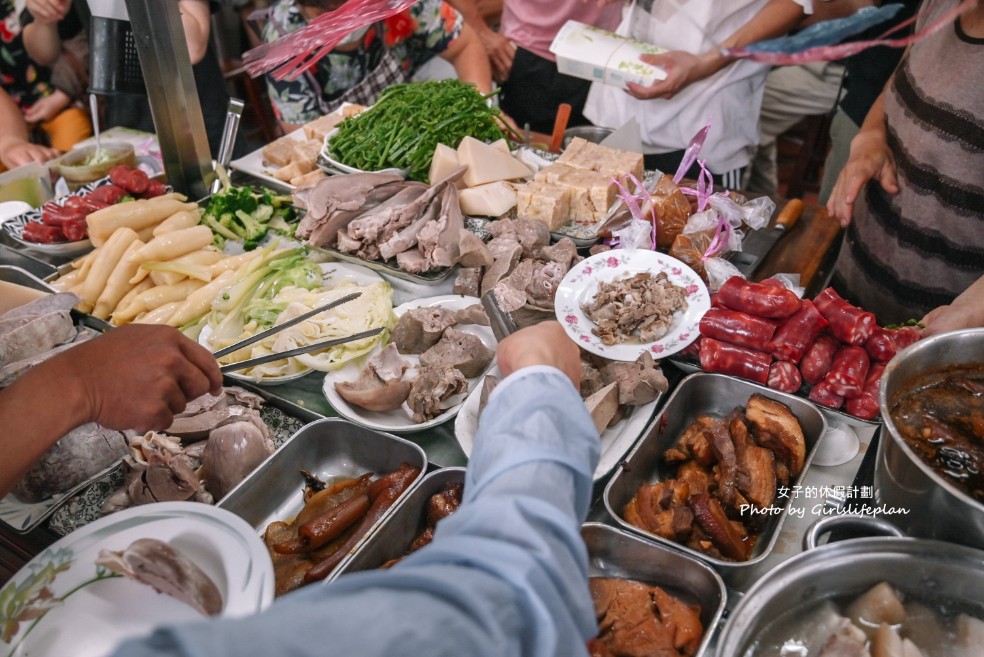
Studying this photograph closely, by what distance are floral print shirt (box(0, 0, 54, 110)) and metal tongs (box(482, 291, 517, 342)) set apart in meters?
4.21

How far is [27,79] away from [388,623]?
209 inches

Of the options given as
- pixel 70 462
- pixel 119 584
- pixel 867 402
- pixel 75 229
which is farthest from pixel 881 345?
pixel 75 229

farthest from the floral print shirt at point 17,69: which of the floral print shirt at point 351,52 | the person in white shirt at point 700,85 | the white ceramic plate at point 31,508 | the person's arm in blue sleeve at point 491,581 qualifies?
the person's arm in blue sleeve at point 491,581

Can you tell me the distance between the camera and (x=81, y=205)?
3029 millimetres

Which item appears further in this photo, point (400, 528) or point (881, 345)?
point (881, 345)

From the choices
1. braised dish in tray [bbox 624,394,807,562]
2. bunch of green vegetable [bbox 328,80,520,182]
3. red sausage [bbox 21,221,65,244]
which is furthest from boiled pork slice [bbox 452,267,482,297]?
red sausage [bbox 21,221,65,244]

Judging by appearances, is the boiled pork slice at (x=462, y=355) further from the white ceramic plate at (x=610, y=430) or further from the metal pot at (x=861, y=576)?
the metal pot at (x=861, y=576)

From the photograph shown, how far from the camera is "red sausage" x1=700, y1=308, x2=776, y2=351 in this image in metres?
2.03

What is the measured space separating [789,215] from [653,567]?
1.87 metres

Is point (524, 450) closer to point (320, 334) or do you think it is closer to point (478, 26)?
point (320, 334)

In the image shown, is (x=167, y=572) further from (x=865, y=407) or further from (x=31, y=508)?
(x=865, y=407)

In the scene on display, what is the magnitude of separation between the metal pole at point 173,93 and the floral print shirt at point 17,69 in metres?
2.29

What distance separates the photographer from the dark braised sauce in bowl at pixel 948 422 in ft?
4.55

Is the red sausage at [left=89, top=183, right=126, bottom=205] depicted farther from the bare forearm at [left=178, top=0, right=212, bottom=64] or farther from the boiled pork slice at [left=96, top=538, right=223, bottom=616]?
the boiled pork slice at [left=96, top=538, right=223, bottom=616]
